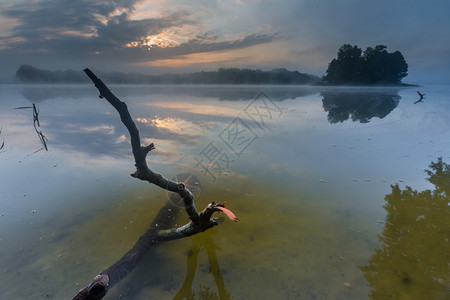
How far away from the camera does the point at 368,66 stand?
104 meters

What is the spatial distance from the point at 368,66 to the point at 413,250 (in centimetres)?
12384

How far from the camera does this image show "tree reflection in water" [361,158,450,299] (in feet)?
14.1

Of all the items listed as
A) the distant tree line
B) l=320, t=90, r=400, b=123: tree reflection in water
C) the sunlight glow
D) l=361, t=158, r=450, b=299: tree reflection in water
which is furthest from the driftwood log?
the distant tree line

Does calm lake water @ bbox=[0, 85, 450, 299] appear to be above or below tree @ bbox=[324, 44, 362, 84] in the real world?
below

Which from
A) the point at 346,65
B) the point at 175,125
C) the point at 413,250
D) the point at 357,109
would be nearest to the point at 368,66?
the point at 346,65

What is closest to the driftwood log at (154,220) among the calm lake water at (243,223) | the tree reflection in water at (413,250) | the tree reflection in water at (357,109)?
the calm lake water at (243,223)

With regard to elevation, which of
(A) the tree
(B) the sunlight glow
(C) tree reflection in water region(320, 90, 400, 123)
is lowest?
(B) the sunlight glow

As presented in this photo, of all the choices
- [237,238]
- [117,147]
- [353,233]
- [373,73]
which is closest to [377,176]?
[353,233]

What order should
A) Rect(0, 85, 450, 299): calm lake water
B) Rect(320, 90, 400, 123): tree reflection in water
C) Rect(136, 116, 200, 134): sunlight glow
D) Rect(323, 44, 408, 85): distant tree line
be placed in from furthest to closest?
Rect(323, 44, 408, 85): distant tree line, Rect(320, 90, 400, 123): tree reflection in water, Rect(136, 116, 200, 134): sunlight glow, Rect(0, 85, 450, 299): calm lake water

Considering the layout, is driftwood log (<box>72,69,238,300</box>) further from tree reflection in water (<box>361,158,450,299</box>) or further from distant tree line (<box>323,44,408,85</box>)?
distant tree line (<box>323,44,408,85</box>)

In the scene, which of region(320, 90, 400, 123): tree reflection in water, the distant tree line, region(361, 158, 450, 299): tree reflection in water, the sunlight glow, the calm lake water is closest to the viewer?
region(361, 158, 450, 299): tree reflection in water

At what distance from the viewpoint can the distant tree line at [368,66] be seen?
103 metres

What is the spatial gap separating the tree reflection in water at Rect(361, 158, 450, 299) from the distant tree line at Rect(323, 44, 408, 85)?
119 m

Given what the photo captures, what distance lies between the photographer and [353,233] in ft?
19.5
